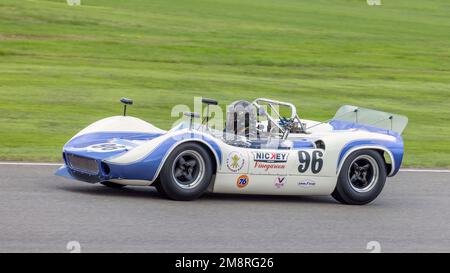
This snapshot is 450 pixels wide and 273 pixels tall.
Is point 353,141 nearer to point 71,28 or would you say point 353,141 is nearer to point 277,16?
point 71,28

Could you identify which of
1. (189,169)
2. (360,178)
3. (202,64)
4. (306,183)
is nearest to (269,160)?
(306,183)

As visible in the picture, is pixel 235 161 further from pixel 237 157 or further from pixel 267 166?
pixel 267 166

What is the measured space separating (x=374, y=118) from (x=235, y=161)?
2.08 m

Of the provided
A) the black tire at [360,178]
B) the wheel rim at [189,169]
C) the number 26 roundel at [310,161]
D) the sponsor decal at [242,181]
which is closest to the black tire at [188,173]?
the wheel rim at [189,169]

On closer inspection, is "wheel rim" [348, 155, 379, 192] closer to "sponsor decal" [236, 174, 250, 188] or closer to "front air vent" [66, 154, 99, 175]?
"sponsor decal" [236, 174, 250, 188]

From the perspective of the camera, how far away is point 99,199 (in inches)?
380

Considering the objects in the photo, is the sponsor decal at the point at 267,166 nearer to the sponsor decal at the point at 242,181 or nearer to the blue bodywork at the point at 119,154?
the sponsor decal at the point at 242,181

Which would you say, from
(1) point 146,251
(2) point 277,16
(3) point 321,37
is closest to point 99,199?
(1) point 146,251

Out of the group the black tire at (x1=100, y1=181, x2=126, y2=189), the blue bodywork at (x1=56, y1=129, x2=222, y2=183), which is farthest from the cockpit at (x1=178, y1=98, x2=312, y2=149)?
the black tire at (x1=100, y1=181, x2=126, y2=189)

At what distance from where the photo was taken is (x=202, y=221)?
29.3ft

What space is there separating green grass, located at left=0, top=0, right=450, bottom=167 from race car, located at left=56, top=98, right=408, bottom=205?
2644 mm

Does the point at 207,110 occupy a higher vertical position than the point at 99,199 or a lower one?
higher

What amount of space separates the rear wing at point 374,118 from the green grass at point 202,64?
2.30m
